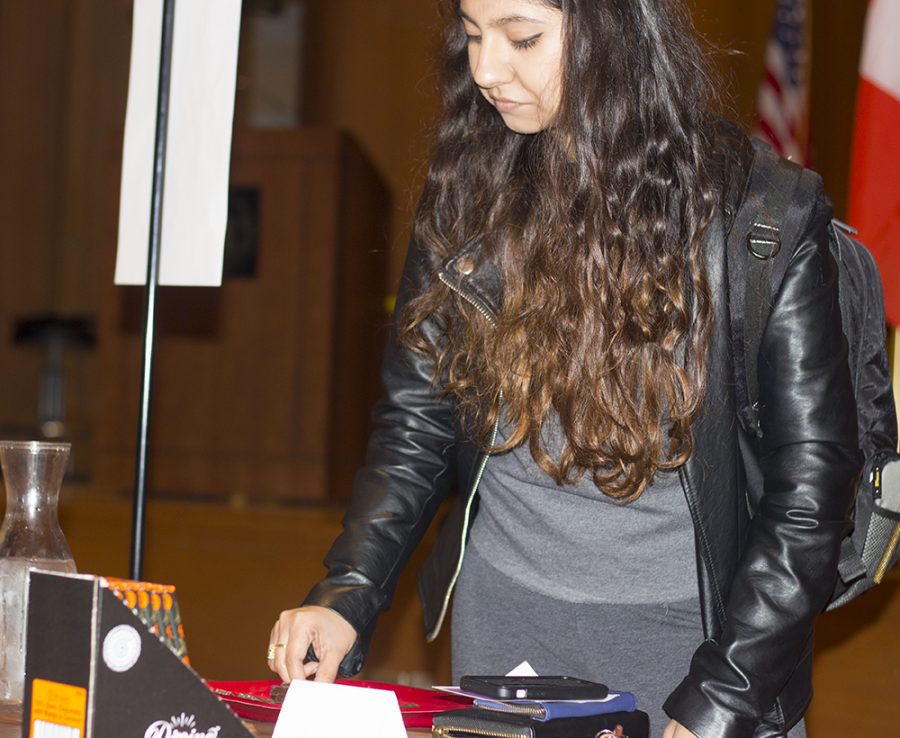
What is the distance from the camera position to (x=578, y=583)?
1.45m

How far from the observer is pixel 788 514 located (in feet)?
4.17

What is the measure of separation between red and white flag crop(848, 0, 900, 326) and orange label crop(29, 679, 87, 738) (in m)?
1.84

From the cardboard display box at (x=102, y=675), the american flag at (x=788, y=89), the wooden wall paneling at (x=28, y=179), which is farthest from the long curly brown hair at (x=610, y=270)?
the wooden wall paneling at (x=28, y=179)

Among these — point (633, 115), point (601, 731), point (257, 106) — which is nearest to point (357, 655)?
point (601, 731)

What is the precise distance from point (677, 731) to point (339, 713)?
421 mm

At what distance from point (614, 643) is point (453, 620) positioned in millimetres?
262

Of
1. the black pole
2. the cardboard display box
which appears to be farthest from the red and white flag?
the cardboard display box

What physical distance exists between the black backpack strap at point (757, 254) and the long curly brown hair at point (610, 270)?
0.04m

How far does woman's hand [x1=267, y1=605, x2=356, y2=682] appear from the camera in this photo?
133 centimetres

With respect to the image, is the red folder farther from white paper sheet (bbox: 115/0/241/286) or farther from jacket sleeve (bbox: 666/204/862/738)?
white paper sheet (bbox: 115/0/241/286)

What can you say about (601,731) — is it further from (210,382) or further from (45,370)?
(45,370)

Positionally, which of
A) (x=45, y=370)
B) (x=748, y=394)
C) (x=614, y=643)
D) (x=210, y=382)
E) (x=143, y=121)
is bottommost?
(x=45, y=370)

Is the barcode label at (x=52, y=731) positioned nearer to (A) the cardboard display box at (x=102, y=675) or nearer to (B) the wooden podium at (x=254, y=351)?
(A) the cardboard display box at (x=102, y=675)

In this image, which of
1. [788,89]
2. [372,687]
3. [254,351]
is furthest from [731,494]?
[254,351]
